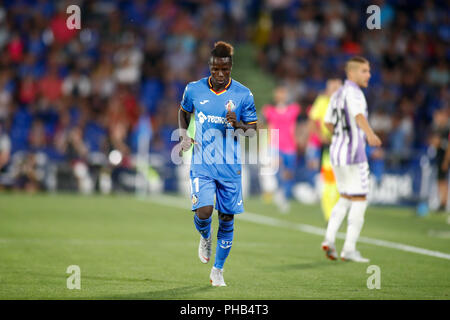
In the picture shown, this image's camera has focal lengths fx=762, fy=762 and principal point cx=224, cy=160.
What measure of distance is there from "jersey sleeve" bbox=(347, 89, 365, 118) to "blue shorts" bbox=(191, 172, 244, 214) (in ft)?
8.09

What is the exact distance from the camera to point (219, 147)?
794 cm

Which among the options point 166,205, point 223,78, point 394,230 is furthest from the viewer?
point 166,205

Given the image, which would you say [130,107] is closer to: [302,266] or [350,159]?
[350,159]

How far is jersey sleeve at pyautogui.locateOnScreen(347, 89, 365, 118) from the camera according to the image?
970 centimetres

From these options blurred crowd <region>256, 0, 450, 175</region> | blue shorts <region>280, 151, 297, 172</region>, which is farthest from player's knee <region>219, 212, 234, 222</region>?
blurred crowd <region>256, 0, 450, 175</region>

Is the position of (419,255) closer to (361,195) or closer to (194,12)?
(361,195)

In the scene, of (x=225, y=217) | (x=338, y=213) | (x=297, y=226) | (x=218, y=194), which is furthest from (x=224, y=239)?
(x=297, y=226)

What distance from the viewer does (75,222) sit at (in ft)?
46.4

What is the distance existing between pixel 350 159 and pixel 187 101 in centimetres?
277

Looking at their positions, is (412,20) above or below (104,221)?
above

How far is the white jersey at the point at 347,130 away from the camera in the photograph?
9.87 meters

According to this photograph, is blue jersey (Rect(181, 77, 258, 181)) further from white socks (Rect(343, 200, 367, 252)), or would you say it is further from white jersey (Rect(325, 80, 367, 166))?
white socks (Rect(343, 200, 367, 252))

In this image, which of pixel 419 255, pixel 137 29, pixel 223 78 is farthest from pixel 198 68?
pixel 223 78

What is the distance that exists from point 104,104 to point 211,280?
1643 centimetres
